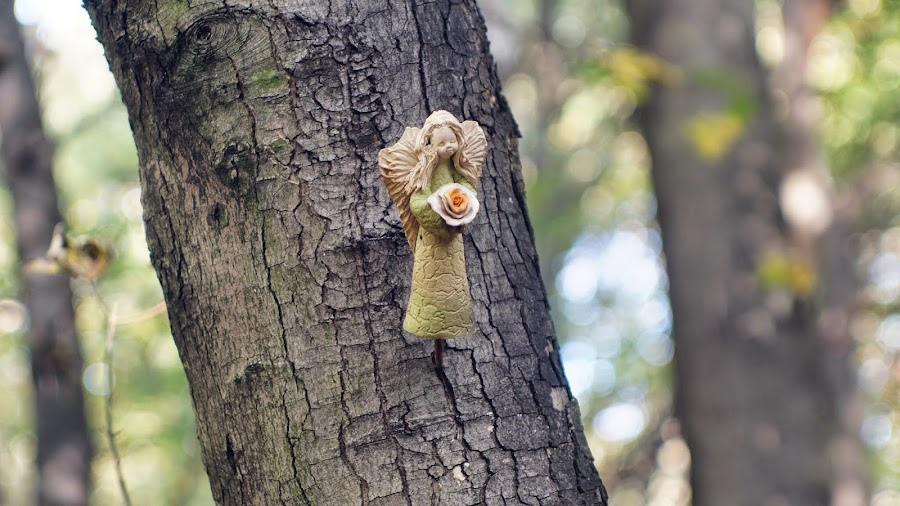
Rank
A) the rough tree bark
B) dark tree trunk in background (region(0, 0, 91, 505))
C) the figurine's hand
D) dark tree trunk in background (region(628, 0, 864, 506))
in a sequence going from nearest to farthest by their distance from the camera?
the figurine's hand < the rough tree bark < dark tree trunk in background (region(0, 0, 91, 505)) < dark tree trunk in background (region(628, 0, 864, 506))

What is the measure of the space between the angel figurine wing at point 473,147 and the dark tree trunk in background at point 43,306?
8.77 feet

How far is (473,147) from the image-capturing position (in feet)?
3.73

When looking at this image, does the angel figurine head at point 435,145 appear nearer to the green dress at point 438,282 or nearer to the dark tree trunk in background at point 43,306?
the green dress at point 438,282

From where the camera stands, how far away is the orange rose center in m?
1.05

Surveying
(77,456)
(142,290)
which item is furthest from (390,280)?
(142,290)

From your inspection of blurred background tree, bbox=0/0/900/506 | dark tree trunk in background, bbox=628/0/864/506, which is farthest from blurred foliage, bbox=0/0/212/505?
dark tree trunk in background, bbox=628/0/864/506

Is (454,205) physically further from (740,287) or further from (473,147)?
(740,287)

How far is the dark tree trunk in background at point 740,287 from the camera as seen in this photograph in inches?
179

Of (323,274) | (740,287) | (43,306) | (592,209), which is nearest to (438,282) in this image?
(323,274)

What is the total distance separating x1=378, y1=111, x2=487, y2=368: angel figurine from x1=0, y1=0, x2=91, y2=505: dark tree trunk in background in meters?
2.63

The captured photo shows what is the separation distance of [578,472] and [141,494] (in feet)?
38.0

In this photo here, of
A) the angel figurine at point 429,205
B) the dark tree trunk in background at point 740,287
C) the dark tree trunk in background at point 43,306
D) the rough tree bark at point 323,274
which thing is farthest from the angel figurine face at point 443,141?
the dark tree trunk in background at point 740,287

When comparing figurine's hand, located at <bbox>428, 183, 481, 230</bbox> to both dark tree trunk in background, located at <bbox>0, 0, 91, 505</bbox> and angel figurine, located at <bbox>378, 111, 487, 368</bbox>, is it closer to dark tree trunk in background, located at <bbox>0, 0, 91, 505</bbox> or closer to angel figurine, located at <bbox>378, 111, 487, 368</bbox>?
angel figurine, located at <bbox>378, 111, 487, 368</bbox>

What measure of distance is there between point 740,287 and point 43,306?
353cm
